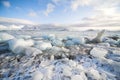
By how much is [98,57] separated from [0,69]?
3.22 metres

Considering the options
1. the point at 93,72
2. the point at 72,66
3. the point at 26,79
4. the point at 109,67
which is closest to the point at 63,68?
the point at 72,66

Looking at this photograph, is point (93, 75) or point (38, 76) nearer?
point (38, 76)

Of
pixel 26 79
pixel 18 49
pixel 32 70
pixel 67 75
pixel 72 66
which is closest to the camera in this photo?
pixel 26 79

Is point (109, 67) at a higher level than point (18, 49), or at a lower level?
lower

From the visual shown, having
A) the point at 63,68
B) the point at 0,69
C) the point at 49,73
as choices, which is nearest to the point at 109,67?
the point at 63,68

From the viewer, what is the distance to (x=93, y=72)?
9.37 feet

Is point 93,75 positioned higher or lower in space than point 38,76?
lower

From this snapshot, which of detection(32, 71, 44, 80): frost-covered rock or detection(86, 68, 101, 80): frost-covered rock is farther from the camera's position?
detection(86, 68, 101, 80): frost-covered rock

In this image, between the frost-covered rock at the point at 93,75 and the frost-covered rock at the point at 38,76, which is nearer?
the frost-covered rock at the point at 38,76

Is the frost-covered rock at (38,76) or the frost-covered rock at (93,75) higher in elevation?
the frost-covered rock at (38,76)

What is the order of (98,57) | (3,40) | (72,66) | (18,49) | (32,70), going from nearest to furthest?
(32,70) → (72,66) → (98,57) → (18,49) → (3,40)

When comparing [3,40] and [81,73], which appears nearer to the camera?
[81,73]

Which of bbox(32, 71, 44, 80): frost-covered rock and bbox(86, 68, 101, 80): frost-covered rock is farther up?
bbox(32, 71, 44, 80): frost-covered rock

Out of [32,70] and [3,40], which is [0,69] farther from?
[3,40]
